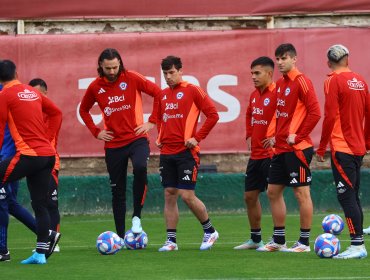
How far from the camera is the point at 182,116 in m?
13.0

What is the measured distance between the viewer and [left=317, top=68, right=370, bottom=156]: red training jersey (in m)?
11.2

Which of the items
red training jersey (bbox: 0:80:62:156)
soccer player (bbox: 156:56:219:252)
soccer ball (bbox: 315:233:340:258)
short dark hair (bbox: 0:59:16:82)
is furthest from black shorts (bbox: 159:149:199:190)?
short dark hair (bbox: 0:59:16:82)

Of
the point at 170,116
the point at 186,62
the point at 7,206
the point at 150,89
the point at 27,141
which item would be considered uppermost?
the point at 186,62

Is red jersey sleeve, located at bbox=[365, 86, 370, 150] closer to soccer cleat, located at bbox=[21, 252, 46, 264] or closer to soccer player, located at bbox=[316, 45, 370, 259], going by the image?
soccer player, located at bbox=[316, 45, 370, 259]

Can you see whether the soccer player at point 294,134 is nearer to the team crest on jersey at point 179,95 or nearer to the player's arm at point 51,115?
the team crest on jersey at point 179,95

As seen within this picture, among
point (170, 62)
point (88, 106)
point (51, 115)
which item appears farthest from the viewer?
point (88, 106)

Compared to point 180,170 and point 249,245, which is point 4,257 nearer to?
point 180,170

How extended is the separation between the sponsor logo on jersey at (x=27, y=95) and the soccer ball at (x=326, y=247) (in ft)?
10.7

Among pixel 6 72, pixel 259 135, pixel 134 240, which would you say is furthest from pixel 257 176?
pixel 6 72

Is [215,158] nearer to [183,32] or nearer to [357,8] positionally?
[183,32]

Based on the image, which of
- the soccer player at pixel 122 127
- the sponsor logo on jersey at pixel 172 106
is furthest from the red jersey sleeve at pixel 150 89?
the sponsor logo on jersey at pixel 172 106

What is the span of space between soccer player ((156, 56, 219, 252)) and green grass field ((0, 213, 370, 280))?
42 centimetres

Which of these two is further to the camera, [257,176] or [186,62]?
[186,62]

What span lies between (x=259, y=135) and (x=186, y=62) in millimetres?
7462
